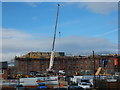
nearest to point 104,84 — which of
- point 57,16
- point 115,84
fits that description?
point 115,84

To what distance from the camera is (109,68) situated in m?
43.2

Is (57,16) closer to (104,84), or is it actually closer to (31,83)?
(31,83)

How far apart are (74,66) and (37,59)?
27.0ft

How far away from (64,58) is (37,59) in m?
5.77

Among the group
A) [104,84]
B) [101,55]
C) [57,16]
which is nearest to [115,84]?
[104,84]

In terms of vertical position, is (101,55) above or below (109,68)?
above

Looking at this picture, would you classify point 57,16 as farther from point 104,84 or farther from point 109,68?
point 109,68

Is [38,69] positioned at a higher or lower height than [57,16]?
lower

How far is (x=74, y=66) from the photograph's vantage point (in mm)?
Answer: 44219

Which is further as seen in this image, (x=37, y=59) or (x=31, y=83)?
(x=37, y=59)

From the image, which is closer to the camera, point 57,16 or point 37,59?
point 57,16

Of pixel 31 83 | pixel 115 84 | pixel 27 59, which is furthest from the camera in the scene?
pixel 27 59

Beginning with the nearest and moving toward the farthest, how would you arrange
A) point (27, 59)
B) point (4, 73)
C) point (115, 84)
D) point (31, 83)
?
point (115, 84) < point (31, 83) < point (4, 73) < point (27, 59)

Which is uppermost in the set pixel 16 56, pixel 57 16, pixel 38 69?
pixel 57 16
